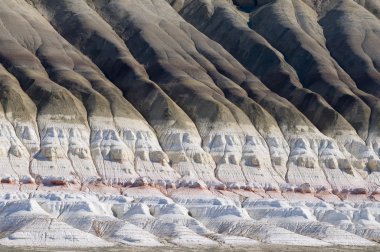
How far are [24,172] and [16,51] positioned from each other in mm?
29299

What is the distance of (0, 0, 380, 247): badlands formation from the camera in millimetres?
120938

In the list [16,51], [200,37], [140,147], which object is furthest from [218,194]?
[200,37]

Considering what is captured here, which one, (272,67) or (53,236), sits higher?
(53,236)

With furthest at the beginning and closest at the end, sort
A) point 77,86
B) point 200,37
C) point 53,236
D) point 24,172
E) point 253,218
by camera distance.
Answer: point 200,37 → point 77,86 → point 24,172 → point 253,218 → point 53,236

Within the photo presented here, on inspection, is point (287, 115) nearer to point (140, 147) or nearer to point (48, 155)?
point (140, 147)

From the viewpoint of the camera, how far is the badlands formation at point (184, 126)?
120938 millimetres

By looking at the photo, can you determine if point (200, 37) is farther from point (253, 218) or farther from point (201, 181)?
point (253, 218)

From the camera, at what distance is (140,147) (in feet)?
486

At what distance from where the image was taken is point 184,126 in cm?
15488

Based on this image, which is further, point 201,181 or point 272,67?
point 272,67

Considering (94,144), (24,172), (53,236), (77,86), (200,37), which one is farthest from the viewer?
(200,37)

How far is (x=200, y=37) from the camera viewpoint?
186000 mm

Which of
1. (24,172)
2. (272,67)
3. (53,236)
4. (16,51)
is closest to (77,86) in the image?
(16,51)

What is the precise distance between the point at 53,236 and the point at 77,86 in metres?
49.0
